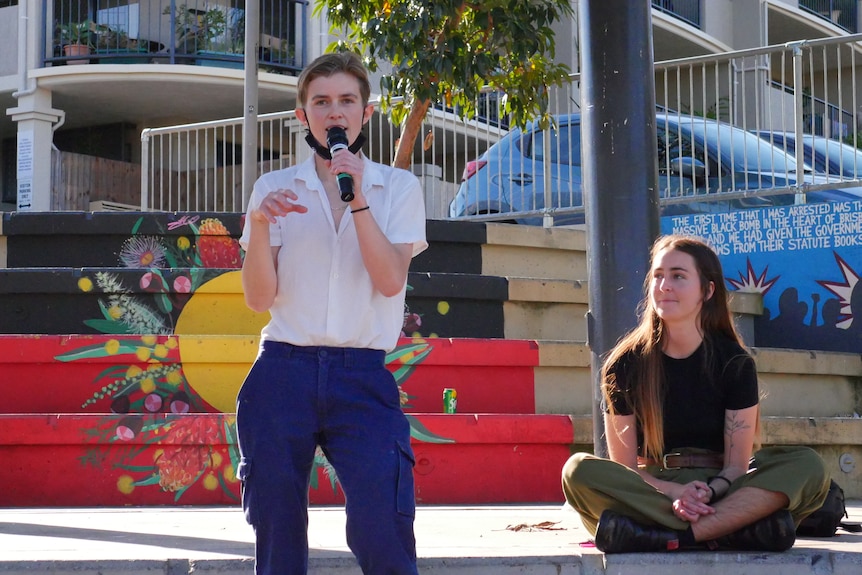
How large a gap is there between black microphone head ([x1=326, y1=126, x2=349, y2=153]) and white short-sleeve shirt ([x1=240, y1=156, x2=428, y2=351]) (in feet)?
0.39

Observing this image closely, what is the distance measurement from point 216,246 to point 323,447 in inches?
188

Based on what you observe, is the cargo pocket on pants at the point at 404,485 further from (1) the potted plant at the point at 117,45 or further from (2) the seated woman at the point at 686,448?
(1) the potted plant at the point at 117,45

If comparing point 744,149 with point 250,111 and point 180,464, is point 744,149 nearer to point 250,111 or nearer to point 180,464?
point 250,111

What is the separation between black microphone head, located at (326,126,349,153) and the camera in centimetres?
265

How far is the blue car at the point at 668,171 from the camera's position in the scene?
791cm

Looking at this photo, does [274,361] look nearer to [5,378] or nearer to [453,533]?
[453,533]

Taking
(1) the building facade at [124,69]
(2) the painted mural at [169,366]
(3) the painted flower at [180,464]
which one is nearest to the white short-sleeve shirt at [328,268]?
(2) the painted mural at [169,366]

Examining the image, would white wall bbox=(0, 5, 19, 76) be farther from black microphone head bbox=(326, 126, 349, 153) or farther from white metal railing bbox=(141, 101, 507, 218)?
black microphone head bbox=(326, 126, 349, 153)

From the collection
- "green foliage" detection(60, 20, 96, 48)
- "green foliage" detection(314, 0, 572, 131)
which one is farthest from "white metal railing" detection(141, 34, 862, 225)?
"green foliage" detection(60, 20, 96, 48)

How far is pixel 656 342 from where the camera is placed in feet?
13.3

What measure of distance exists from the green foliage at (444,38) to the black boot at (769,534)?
298 cm

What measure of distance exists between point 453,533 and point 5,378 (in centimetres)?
283

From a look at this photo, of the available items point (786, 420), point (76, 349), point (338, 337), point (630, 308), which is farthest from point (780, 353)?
point (338, 337)

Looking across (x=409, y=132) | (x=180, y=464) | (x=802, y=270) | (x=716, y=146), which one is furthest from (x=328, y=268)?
(x=716, y=146)
